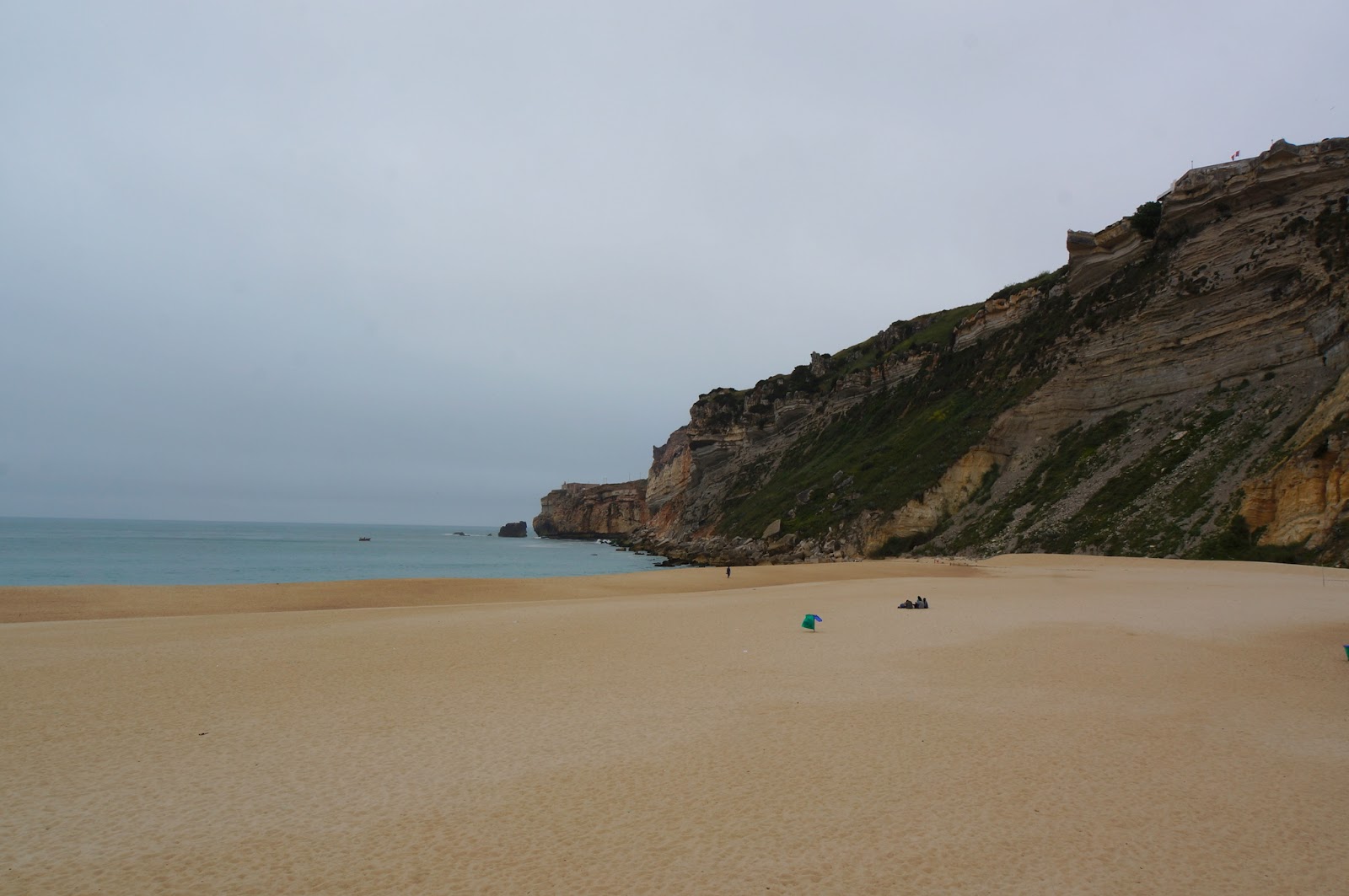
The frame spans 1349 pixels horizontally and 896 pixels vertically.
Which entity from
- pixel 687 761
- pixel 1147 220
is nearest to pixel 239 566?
pixel 687 761

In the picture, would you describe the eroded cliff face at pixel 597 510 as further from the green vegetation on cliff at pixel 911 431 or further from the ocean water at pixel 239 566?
the green vegetation on cliff at pixel 911 431

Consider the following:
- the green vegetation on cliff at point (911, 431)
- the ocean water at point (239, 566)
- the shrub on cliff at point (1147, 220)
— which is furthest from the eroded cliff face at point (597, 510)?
the shrub on cliff at point (1147, 220)

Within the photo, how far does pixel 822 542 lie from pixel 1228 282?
1046 inches

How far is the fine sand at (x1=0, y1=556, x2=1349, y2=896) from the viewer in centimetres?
420

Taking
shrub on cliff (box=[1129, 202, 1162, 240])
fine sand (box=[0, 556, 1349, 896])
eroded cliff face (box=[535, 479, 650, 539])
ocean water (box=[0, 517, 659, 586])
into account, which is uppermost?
shrub on cliff (box=[1129, 202, 1162, 240])

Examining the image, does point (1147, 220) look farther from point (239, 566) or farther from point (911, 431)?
point (239, 566)

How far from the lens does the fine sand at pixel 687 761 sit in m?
4.20

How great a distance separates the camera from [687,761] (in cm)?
602

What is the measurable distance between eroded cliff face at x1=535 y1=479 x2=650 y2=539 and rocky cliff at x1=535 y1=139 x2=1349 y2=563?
65.9 metres

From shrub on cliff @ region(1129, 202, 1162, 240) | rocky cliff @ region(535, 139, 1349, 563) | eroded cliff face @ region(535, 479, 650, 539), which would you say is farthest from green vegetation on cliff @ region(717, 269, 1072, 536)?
eroded cliff face @ region(535, 479, 650, 539)

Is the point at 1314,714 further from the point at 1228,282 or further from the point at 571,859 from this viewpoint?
the point at 1228,282

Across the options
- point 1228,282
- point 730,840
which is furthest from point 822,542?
point 730,840

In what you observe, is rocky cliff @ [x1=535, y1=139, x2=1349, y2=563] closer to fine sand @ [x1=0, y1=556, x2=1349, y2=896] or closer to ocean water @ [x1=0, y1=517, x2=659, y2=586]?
ocean water @ [x1=0, y1=517, x2=659, y2=586]

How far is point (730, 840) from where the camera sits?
4555mm
